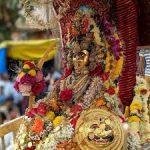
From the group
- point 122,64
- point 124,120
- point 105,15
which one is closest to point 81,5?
point 105,15

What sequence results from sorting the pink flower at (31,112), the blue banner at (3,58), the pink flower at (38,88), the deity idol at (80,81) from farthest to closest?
the blue banner at (3,58) → the pink flower at (38,88) → the pink flower at (31,112) → the deity idol at (80,81)

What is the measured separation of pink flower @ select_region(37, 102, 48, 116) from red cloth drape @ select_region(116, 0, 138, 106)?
56 centimetres

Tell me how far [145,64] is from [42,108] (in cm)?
101

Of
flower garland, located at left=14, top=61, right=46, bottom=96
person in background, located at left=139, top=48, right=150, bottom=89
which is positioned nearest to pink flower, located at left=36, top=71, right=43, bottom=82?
flower garland, located at left=14, top=61, right=46, bottom=96

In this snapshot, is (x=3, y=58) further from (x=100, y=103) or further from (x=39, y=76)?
(x=100, y=103)

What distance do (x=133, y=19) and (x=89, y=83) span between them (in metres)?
0.55

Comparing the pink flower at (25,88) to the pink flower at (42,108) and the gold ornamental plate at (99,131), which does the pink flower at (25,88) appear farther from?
the gold ornamental plate at (99,131)

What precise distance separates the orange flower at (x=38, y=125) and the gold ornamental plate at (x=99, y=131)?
291mm

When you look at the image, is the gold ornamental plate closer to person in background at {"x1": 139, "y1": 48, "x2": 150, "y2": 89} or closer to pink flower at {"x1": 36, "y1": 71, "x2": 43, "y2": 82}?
pink flower at {"x1": 36, "y1": 71, "x2": 43, "y2": 82}

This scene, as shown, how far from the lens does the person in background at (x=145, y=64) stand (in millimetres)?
4305

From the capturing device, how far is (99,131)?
11.3 feet

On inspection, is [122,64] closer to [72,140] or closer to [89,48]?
[89,48]

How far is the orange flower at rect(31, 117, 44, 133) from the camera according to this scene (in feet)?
12.1

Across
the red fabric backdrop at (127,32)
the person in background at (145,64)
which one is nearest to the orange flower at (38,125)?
the red fabric backdrop at (127,32)
